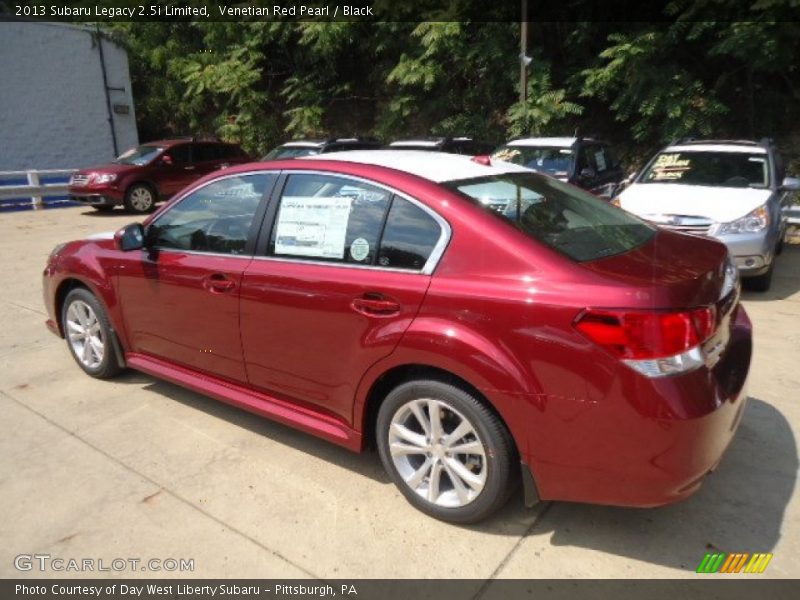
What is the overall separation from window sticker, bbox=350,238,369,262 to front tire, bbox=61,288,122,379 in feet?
6.92

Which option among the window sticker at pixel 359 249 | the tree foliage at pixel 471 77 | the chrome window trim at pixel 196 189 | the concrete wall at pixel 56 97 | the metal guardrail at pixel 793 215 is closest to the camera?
the window sticker at pixel 359 249

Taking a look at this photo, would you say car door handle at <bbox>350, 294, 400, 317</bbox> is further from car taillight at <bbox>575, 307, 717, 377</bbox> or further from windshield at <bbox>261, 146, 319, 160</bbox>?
windshield at <bbox>261, 146, 319, 160</bbox>

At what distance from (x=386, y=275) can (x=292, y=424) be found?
972 mm

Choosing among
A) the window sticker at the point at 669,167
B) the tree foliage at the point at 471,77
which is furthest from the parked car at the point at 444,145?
the window sticker at the point at 669,167

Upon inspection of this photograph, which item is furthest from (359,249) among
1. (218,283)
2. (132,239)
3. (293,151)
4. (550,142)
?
(293,151)

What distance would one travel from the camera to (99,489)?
2.97m

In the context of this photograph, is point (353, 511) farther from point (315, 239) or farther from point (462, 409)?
point (315, 239)

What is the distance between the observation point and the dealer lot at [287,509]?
8.01ft

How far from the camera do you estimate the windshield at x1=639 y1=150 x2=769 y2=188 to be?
22.6ft

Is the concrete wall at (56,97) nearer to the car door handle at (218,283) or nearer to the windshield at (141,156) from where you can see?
the windshield at (141,156)

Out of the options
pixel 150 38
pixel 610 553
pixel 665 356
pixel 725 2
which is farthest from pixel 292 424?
pixel 150 38

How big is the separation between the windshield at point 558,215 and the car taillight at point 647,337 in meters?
0.34

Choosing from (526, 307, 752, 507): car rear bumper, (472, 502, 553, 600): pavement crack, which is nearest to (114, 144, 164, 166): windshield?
(472, 502, 553, 600): pavement crack
